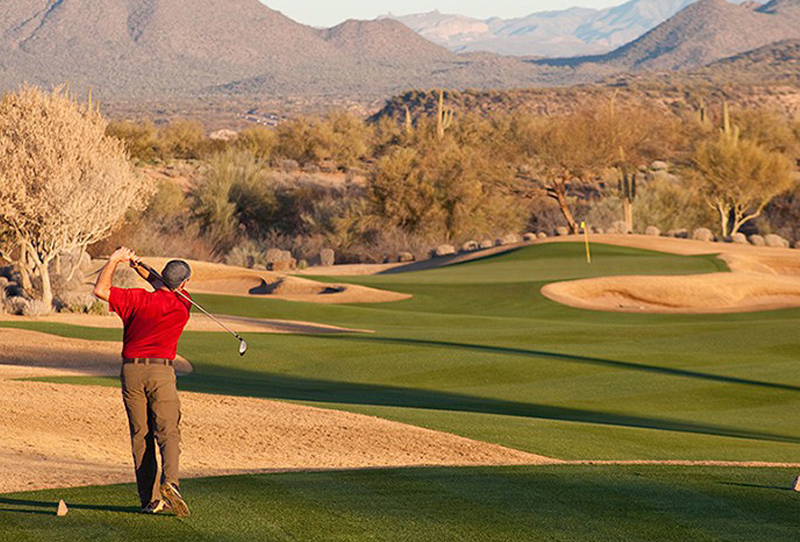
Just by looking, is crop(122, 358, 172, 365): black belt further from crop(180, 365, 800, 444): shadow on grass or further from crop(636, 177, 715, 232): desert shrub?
crop(636, 177, 715, 232): desert shrub

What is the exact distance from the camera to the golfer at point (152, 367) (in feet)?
28.5

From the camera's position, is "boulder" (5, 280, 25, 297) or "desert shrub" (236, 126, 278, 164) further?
"desert shrub" (236, 126, 278, 164)

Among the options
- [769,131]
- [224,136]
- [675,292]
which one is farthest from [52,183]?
[224,136]

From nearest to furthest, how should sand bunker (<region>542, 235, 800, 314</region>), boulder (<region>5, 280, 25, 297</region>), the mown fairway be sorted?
the mown fairway
boulder (<region>5, 280, 25, 297</region>)
sand bunker (<region>542, 235, 800, 314</region>)

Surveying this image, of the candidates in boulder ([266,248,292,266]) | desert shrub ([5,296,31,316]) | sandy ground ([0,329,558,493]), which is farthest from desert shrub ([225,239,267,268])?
sandy ground ([0,329,558,493])

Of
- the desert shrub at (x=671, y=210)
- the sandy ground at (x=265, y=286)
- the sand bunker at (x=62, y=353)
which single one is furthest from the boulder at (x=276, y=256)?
the sand bunker at (x=62, y=353)

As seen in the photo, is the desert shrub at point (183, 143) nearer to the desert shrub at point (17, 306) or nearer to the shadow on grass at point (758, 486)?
the desert shrub at point (17, 306)

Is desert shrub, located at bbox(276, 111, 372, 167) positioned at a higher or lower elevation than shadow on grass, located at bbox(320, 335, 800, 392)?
higher

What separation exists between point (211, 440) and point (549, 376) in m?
8.27

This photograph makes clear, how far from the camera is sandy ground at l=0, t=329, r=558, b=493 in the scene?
38.8 feet

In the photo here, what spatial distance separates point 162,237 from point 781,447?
38.3 metres

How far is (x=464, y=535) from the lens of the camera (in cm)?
849

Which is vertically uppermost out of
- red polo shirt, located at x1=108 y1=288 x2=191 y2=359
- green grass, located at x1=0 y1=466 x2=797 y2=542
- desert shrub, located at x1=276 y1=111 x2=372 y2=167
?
desert shrub, located at x1=276 y1=111 x2=372 y2=167

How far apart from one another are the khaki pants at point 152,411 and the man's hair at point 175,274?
0.61m
